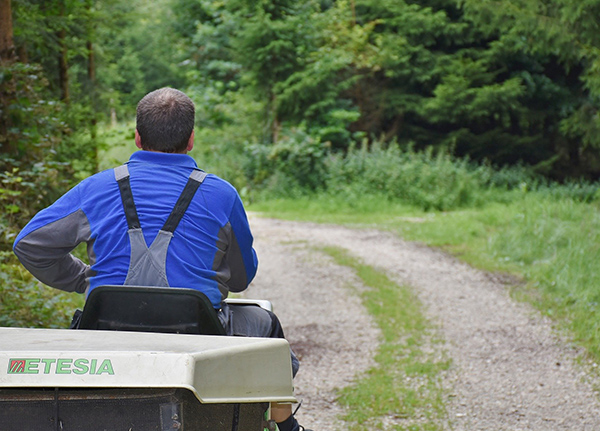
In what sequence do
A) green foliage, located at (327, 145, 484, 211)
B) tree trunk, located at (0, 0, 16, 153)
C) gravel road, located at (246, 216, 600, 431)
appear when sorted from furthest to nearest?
green foliage, located at (327, 145, 484, 211)
tree trunk, located at (0, 0, 16, 153)
gravel road, located at (246, 216, 600, 431)

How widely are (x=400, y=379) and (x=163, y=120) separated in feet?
Answer: 12.6

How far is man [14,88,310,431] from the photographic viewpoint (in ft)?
9.39

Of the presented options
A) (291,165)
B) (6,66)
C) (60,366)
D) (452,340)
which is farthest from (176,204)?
(291,165)

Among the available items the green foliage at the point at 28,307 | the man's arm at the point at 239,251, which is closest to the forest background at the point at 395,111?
the green foliage at the point at 28,307

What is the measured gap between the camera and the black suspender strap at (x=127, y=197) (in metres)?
2.87

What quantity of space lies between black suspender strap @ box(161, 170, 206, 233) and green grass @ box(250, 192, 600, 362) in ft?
15.8

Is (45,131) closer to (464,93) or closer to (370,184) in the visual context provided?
(370,184)

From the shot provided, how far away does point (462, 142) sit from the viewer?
24.8m

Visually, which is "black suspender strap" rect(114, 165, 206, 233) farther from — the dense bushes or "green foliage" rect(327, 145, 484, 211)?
"green foliage" rect(327, 145, 484, 211)

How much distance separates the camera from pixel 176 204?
2.92 meters

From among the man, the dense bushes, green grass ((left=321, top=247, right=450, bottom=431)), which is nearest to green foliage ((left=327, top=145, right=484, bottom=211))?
the dense bushes

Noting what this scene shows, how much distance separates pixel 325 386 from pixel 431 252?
689 centimetres

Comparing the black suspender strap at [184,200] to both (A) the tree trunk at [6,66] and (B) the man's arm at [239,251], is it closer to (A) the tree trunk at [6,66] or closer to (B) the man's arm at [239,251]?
(B) the man's arm at [239,251]

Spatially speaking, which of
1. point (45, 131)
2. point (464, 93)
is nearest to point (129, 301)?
point (45, 131)
